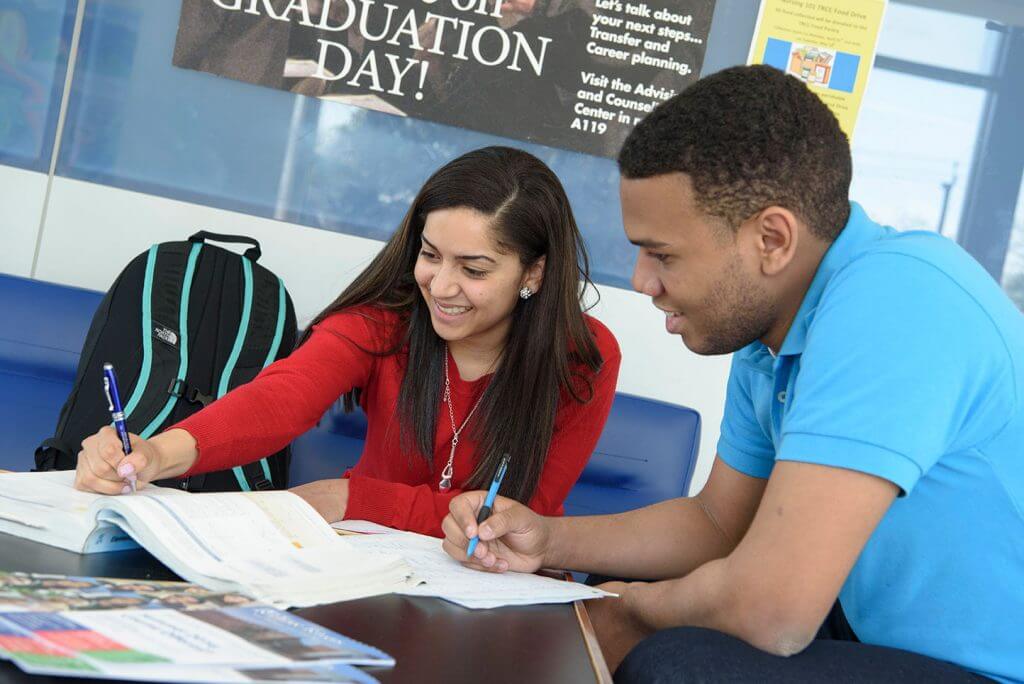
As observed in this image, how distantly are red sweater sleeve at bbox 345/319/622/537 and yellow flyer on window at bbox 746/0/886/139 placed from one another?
1.01 metres

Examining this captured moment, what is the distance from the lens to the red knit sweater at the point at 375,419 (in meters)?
1.63

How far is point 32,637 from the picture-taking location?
741 mm

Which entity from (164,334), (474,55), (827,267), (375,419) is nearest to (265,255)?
(164,334)

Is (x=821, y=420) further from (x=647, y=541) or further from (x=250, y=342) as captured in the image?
(x=250, y=342)

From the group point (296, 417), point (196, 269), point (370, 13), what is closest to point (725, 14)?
point (370, 13)

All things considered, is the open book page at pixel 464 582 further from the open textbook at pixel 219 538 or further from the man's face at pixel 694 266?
the man's face at pixel 694 266

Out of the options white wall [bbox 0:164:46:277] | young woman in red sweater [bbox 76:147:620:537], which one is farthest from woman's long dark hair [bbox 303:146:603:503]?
white wall [bbox 0:164:46:277]

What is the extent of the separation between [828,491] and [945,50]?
207 cm

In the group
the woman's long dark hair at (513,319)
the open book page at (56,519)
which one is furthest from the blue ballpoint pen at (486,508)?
the woman's long dark hair at (513,319)

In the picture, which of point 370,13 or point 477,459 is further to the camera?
point 370,13

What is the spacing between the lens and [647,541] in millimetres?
1578

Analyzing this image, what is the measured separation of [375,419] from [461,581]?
2.69 ft

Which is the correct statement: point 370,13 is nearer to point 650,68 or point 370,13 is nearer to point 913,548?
point 650,68

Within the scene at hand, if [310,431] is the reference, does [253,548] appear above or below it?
above
